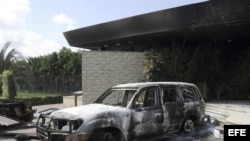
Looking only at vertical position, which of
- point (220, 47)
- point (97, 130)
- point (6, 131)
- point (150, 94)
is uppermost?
point (220, 47)

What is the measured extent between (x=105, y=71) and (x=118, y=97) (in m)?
8.90

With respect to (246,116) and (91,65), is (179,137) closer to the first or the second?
(246,116)

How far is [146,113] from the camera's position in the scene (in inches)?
375

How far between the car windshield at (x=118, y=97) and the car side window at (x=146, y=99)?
23 cm

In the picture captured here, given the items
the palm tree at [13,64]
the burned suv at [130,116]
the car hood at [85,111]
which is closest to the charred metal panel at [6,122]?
the burned suv at [130,116]

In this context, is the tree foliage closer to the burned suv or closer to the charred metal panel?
the charred metal panel

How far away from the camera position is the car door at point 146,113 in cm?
928

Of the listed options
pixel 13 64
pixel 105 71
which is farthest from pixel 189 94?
pixel 13 64

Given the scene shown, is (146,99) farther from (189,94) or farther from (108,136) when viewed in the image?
(189,94)

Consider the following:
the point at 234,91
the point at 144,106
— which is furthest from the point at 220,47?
the point at 144,106

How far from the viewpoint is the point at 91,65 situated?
18.9 m

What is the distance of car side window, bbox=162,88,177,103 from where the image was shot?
33.9 feet

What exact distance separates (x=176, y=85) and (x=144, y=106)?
5.68 feet

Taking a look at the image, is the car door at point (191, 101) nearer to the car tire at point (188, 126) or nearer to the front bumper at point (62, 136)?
the car tire at point (188, 126)
